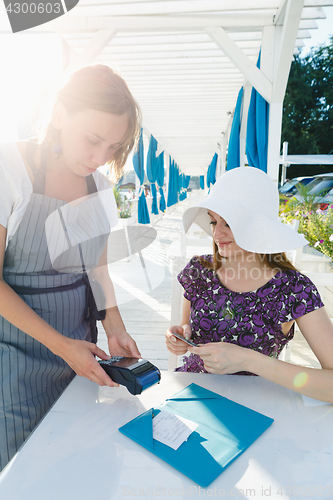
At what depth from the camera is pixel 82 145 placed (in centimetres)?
103

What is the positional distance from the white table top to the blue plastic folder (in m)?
0.02

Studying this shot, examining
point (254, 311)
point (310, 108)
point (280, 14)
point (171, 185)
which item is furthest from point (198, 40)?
point (310, 108)

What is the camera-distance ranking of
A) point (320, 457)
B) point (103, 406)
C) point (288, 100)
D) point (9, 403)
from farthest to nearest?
point (288, 100), point (9, 403), point (103, 406), point (320, 457)

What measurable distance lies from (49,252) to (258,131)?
2.64 meters

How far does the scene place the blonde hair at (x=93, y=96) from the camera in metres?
0.98

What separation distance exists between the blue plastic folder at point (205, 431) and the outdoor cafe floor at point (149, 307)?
1055 mm

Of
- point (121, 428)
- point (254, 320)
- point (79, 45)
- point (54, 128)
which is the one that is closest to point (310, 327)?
point (254, 320)

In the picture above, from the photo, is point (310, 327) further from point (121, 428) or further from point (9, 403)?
point (9, 403)

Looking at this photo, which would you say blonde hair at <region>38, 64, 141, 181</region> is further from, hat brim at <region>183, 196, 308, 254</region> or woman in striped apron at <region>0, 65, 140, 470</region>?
hat brim at <region>183, 196, 308, 254</region>

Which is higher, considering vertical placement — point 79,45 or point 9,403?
point 79,45

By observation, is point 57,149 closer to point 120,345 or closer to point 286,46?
point 120,345

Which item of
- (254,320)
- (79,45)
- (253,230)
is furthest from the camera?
(79,45)

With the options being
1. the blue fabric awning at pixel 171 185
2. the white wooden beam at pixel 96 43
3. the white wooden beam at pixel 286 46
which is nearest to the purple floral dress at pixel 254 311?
the white wooden beam at pixel 286 46

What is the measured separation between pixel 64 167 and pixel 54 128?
14 cm
